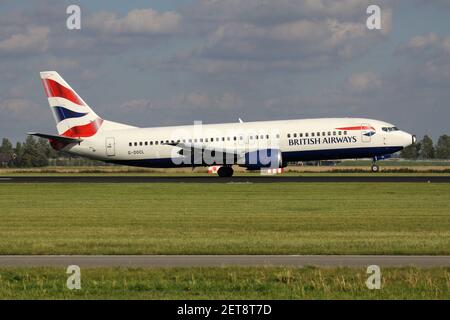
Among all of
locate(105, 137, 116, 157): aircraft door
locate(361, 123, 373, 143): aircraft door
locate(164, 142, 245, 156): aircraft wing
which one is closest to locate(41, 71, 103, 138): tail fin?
locate(105, 137, 116, 157): aircraft door

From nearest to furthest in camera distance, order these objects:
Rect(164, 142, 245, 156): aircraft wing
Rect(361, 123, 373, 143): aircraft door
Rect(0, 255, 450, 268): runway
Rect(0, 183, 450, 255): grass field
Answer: Rect(0, 255, 450, 268): runway → Rect(0, 183, 450, 255): grass field → Rect(361, 123, 373, 143): aircraft door → Rect(164, 142, 245, 156): aircraft wing

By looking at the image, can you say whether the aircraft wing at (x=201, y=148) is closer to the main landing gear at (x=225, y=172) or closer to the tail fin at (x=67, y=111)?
the main landing gear at (x=225, y=172)

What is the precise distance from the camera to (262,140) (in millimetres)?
63312

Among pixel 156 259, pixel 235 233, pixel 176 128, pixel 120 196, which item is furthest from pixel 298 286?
pixel 176 128

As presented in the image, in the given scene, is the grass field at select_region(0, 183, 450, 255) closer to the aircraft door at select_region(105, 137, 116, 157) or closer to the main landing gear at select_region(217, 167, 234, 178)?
the main landing gear at select_region(217, 167, 234, 178)

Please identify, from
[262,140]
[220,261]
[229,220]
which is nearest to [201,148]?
[262,140]

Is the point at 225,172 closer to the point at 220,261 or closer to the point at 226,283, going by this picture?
the point at 220,261

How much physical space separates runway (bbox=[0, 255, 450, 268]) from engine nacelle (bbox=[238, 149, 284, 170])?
1610 inches

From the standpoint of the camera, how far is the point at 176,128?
6700cm

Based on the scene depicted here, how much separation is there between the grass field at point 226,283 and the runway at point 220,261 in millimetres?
1005

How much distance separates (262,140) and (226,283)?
46470 mm

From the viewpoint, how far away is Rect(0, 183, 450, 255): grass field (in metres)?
23.4
